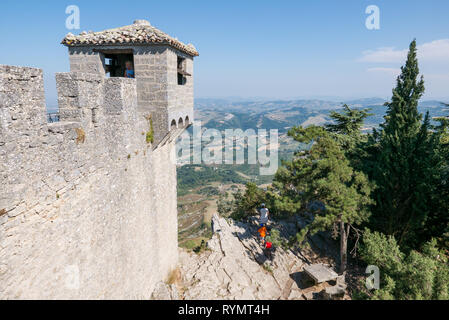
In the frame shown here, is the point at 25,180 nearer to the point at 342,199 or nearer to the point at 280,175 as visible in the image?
the point at 280,175

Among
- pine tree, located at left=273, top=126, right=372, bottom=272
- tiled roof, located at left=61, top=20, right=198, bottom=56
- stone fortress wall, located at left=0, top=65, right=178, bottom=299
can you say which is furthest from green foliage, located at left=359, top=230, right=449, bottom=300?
tiled roof, located at left=61, top=20, right=198, bottom=56

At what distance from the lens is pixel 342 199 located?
11016 millimetres

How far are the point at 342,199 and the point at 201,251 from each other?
8547mm

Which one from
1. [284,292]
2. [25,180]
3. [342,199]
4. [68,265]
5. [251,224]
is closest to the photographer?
[25,180]

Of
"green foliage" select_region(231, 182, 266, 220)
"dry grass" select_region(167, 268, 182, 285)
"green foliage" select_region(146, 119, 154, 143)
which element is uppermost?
"green foliage" select_region(146, 119, 154, 143)

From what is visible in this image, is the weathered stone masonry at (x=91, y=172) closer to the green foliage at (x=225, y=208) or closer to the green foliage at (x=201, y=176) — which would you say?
the green foliage at (x=225, y=208)

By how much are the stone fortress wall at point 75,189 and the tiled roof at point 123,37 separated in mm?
531

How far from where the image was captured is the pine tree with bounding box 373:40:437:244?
1306 centimetres

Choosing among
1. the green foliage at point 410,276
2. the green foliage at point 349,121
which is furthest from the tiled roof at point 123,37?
the green foliage at point 349,121

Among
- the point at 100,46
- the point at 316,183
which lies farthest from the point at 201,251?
the point at 100,46

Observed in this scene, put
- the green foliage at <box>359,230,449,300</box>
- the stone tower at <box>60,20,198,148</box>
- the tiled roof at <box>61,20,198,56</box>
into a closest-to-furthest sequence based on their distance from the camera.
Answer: the green foliage at <box>359,230,449,300</box>
the tiled roof at <box>61,20,198,56</box>
the stone tower at <box>60,20,198,148</box>

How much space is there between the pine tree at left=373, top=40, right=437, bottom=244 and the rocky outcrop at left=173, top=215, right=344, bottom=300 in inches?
199

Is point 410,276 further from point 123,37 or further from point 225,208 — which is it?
point 225,208

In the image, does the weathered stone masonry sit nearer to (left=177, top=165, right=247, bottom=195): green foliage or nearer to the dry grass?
the dry grass
